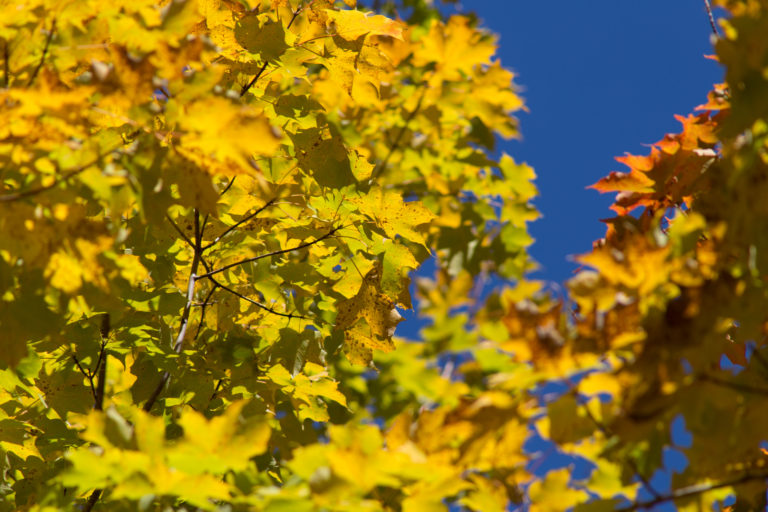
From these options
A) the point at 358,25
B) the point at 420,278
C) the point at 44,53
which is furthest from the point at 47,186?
the point at 358,25

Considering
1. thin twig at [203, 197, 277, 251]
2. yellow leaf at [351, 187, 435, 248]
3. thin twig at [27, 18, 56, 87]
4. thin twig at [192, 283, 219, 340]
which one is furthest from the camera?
thin twig at [192, 283, 219, 340]

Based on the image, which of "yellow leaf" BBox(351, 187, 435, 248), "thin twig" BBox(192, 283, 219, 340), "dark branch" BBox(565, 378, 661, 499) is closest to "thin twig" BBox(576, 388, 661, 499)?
"dark branch" BBox(565, 378, 661, 499)

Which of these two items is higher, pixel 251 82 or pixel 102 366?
pixel 251 82

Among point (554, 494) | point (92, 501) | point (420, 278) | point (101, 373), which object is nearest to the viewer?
point (420, 278)

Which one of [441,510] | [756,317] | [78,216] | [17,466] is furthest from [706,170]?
[17,466]

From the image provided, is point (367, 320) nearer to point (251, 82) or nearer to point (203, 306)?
point (203, 306)

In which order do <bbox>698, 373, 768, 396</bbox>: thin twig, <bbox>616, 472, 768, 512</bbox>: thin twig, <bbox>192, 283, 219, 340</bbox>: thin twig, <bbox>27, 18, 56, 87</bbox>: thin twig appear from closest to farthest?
1. <bbox>698, 373, 768, 396</bbox>: thin twig
2. <bbox>616, 472, 768, 512</bbox>: thin twig
3. <bbox>27, 18, 56, 87</bbox>: thin twig
4. <bbox>192, 283, 219, 340</bbox>: thin twig

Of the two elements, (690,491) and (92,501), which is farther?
(92,501)

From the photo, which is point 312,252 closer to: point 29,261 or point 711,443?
point 29,261

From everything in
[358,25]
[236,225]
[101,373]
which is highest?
[358,25]

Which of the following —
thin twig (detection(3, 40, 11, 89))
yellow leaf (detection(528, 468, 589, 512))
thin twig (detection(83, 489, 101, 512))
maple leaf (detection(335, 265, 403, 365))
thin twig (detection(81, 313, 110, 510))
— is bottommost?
thin twig (detection(83, 489, 101, 512))

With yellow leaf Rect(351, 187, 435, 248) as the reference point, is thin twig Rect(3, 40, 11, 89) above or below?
below

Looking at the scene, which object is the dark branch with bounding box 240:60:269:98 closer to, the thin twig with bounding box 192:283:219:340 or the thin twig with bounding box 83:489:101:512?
the thin twig with bounding box 192:283:219:340

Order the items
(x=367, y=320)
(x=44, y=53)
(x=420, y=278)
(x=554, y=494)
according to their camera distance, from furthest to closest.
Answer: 1. (x=367, y=320)
2. (x=44, y=53)
3. (x=554, y=494)
4. (x=420, y=278)
